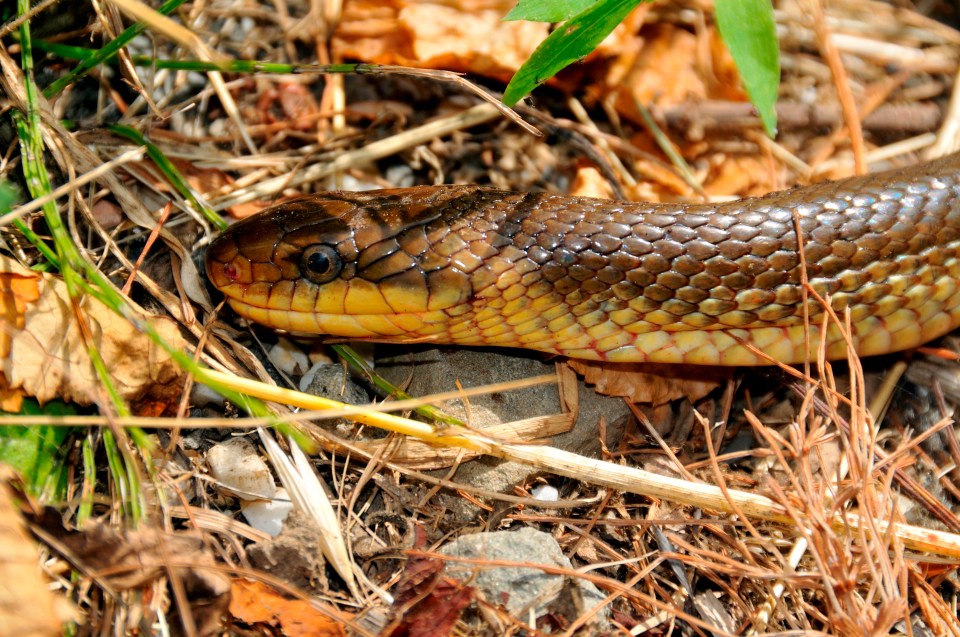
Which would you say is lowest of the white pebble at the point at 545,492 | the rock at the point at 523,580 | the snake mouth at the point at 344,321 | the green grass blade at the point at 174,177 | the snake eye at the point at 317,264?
the white pebble at the point at 545,492

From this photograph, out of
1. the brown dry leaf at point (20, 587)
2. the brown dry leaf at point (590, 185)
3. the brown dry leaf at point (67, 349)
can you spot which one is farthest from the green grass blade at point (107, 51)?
the brown dry leaf at point (590, 185)

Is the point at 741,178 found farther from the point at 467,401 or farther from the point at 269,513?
the point at 269,513

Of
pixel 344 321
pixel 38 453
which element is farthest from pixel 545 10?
pixel 38 453

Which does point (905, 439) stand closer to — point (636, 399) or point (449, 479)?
point (636, 399)

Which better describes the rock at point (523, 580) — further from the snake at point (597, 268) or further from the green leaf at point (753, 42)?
the green leaf at point (753, 42)

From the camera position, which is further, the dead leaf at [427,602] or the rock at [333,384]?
the rock at [333,384]

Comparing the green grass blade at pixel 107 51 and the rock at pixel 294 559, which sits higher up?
the green grass blade at pixel 107 51

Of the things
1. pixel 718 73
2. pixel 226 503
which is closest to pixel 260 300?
pixel 226 503
